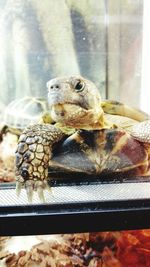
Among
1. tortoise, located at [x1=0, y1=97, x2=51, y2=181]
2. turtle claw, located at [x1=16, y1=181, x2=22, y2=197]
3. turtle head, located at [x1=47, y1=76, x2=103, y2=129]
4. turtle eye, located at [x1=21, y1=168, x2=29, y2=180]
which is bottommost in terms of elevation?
tortoise, located at [x1=0, y1=97, x2=51, y2=181]

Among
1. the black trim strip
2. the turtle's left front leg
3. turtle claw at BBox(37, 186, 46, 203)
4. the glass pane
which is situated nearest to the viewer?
the black trim strip

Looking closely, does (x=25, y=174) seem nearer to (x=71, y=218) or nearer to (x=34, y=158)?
(x=34, y=158)

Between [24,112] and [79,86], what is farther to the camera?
[24,112]

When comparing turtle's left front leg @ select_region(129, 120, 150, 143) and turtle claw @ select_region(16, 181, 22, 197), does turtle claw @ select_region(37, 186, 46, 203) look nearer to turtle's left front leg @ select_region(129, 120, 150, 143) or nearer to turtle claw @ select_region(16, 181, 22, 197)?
turtle claw @ select_region(16, 181, 22, 197)

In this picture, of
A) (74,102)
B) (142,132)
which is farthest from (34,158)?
(142,132)

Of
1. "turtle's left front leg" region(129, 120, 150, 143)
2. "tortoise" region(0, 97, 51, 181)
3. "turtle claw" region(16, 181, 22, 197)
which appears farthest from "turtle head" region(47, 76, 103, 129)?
"tortoise" region(0, 97, 51, 181)

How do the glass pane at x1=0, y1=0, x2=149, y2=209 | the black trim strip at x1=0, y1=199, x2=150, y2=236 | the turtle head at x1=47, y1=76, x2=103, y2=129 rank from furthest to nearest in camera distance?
the glass pane at x1=0, y1=0, x2=149, y2=209
the turtle head at x1=47, y1=76, x2=103, y2=129
the black trim strip at x1=0, y1=199, x2=150, y2=236

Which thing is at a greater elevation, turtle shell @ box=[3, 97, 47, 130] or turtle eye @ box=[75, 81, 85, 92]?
turtle eye @ box=[75, 81, 85, 92]

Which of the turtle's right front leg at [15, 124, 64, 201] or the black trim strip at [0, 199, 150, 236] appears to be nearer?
the black trim strip at [0, 199, 150, 236]
